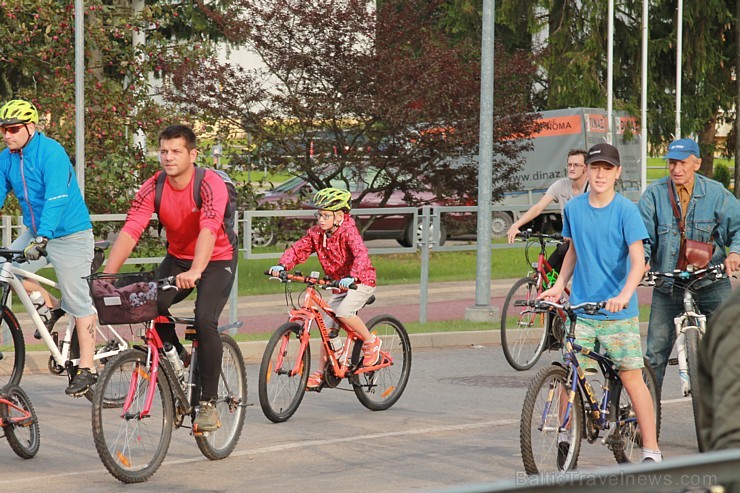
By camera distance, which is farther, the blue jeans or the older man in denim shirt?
the blue jeans

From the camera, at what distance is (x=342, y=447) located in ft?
26.9

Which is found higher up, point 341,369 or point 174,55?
point 174,55

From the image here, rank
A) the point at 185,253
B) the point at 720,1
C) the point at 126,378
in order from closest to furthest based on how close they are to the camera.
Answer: the point at 126,378
the point at 185,253
the point at 720,1

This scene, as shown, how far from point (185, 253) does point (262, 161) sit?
42.1 ft

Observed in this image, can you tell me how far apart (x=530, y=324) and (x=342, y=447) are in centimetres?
408

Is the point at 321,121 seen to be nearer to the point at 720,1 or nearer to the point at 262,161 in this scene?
the point at 262,161

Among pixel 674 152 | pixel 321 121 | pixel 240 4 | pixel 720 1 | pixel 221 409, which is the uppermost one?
pixel 720 1

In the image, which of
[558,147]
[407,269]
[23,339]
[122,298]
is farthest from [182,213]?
[558,147]

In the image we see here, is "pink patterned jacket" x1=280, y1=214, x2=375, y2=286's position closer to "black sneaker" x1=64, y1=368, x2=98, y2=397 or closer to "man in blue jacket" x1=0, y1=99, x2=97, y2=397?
"man in blue jacket" x1=0, y1=99, x2=97, y2=397

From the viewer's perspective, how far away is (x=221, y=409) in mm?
7828

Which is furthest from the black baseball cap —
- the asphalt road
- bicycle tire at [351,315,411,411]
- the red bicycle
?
bicycle tire at [351,315,411,411]

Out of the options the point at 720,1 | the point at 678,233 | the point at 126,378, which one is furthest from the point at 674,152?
the point at 720,1

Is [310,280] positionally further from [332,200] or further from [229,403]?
[229,403]

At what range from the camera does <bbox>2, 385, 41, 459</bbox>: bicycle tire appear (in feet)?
25.0
